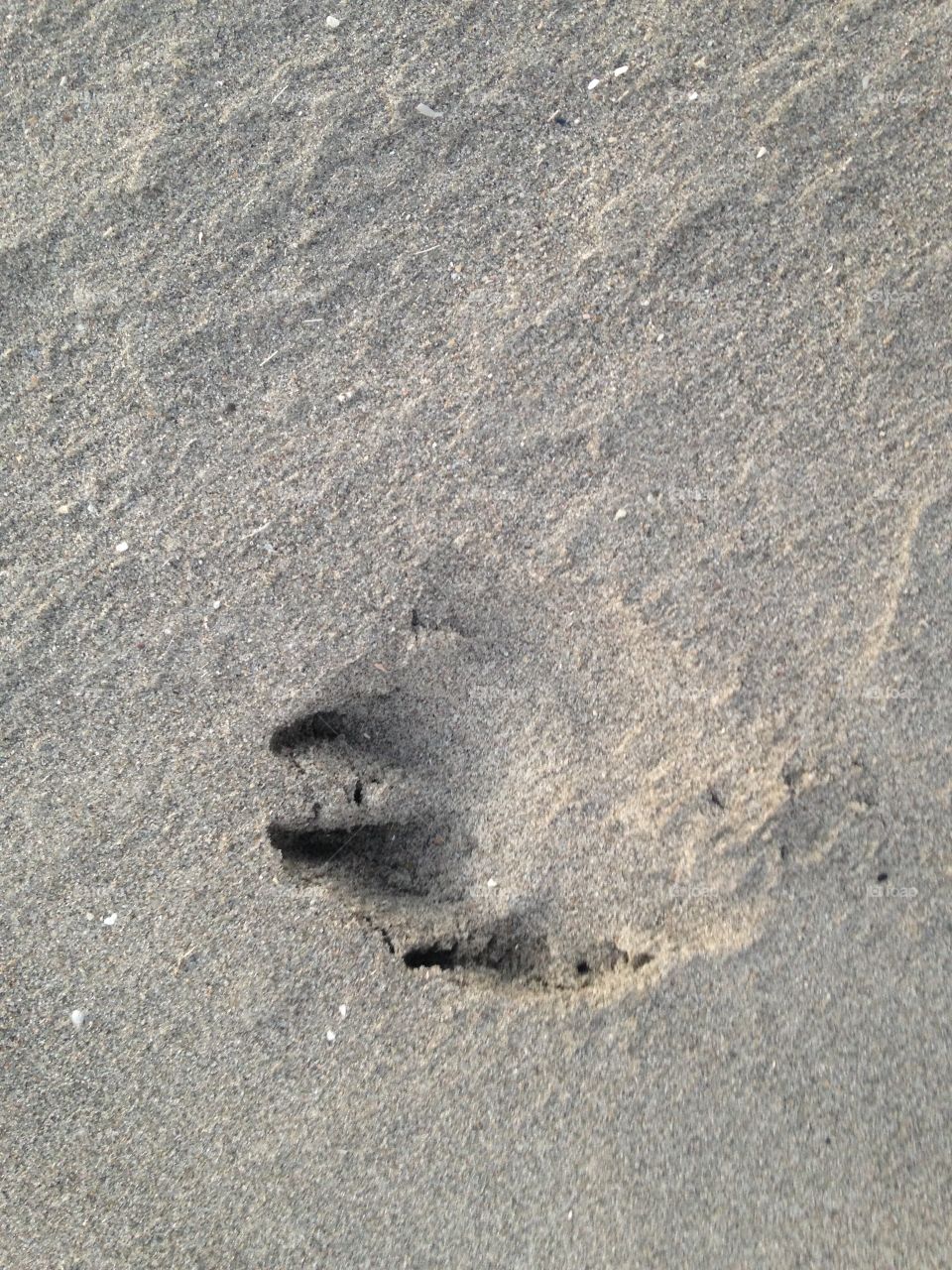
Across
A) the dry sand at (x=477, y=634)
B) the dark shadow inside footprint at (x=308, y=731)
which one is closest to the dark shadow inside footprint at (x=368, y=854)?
the dry sand at (x=477, y=634)

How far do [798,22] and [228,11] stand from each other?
Answer: 992 mm

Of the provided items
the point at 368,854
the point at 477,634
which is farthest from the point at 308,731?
the point at 477,634

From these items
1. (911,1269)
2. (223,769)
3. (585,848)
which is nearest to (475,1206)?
(585,848)

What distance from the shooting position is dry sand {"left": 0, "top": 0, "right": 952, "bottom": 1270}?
63.5 inches

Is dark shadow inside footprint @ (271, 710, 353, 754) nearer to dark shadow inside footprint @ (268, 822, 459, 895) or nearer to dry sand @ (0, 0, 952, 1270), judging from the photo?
dry sand @ (0, 0, 952, 1270)

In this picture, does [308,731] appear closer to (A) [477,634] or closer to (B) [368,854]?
(B) [368,854]

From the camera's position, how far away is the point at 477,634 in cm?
163

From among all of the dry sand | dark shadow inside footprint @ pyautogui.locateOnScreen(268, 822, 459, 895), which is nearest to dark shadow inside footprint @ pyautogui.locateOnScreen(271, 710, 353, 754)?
the dry sand

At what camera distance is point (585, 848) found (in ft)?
5.44

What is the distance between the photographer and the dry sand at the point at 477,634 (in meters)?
1.61

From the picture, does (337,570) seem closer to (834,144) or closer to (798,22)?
(834,144)

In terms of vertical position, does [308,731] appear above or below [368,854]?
above

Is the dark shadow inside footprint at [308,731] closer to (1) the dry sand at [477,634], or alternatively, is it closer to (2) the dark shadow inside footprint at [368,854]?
(1) the dry sand at [477,634]

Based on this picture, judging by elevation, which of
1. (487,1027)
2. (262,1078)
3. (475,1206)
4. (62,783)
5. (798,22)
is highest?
(798,22)
